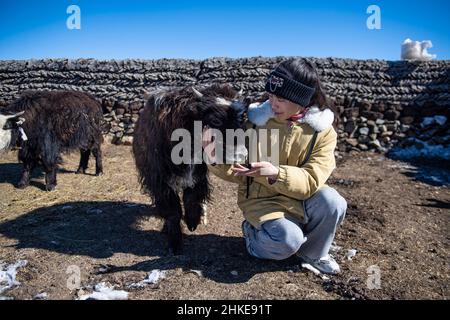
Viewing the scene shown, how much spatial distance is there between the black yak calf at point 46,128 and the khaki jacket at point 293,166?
4007 mm

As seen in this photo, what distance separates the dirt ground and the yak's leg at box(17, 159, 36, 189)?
0.15 meters

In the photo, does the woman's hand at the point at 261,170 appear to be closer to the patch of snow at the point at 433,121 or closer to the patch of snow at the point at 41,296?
the patch of snow at the point at 41,296

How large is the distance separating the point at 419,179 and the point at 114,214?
5.21 metres

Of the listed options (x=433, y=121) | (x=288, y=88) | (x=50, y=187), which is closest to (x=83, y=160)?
(x=50, y=187)

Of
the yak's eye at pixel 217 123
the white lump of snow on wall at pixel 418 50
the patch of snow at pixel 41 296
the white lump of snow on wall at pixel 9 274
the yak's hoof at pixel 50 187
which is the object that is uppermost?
the white lump of snow on wall at pixel 418 50

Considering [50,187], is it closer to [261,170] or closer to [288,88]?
[261,170]

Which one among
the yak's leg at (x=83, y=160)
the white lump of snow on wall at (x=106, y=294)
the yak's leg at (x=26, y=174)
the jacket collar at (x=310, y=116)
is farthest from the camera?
the yak's leg at (x=83, y=160)

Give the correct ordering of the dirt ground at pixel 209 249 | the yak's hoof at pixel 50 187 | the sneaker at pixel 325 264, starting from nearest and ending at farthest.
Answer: the dirt ground at pixel 209 249
the sneaker at pixel 325 264
the yak's hoof at pixel 50 187

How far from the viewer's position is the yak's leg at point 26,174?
564 centimetres

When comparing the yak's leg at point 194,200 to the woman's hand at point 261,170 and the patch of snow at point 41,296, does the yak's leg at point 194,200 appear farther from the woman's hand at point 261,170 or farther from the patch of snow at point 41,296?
the patch of snow at point 41,296

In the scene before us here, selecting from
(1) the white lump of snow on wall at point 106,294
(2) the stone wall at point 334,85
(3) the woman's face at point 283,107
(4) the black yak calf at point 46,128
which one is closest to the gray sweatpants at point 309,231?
(3) the woman's face at point 283,107

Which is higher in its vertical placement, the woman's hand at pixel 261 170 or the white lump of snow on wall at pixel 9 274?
the woman's hand at pixel 261 170

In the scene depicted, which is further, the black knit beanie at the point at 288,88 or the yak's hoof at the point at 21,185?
the yak's hoof at the point at 21,185

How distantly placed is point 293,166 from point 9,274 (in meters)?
2.44
